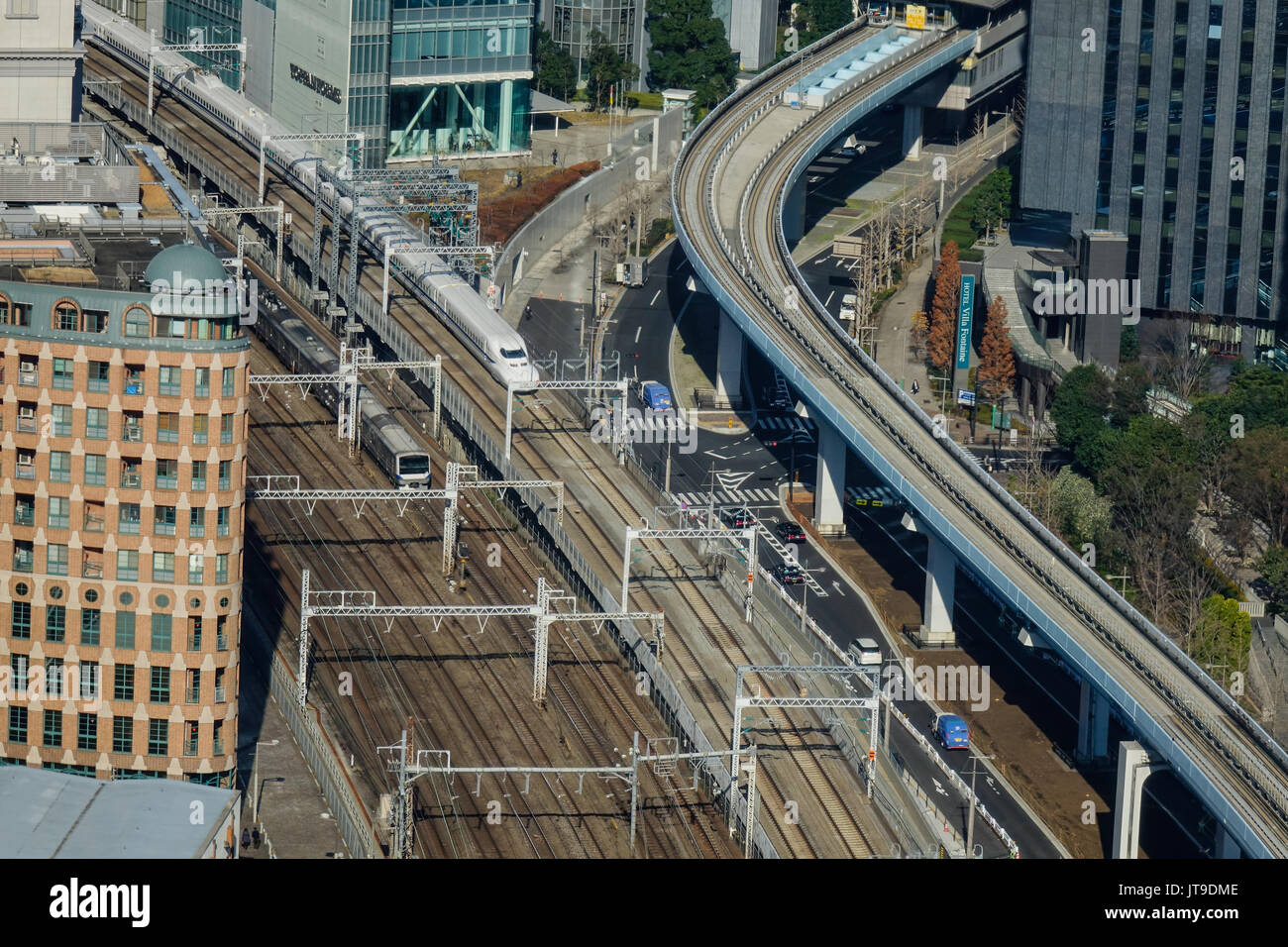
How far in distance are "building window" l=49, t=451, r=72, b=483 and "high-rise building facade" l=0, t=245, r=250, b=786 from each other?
0.20 ft

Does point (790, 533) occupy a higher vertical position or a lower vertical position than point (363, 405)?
lower

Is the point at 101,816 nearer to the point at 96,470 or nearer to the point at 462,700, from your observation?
the point at 96,470

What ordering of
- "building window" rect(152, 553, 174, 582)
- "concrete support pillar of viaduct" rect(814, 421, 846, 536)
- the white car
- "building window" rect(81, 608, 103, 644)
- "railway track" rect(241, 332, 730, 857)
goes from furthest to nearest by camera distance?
"concrete support pillar of viaduct" rect(814, 421, 846, 536) → the white car → "railway track" rect(241, 332, 730, 857) → "building window" rect(81, 608, 103, 644) → "building window" rect(152, 553, 174, 582)

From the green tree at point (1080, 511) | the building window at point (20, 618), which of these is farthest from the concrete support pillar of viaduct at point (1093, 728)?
the building window at point (20, 618)

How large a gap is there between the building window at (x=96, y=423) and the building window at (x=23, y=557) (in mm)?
6720

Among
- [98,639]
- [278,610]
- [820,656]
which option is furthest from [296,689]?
[820,656]

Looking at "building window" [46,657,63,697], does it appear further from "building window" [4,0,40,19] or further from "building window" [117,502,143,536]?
"building window" [4,0,40,19]

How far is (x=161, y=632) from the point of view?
98.7 m

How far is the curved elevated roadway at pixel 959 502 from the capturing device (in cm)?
11088

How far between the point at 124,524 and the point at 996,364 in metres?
91.1

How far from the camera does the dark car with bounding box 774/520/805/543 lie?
15200cm

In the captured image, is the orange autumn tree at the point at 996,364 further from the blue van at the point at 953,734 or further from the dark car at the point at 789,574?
the blue van at the point at 953,734

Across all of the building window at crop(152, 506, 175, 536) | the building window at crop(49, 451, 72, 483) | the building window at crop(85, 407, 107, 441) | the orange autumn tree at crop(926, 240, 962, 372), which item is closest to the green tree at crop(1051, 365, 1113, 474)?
the orange autumn tree at crop(926, 240, 962, 372)

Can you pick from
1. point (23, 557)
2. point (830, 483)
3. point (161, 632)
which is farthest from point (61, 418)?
point (830, 483)
